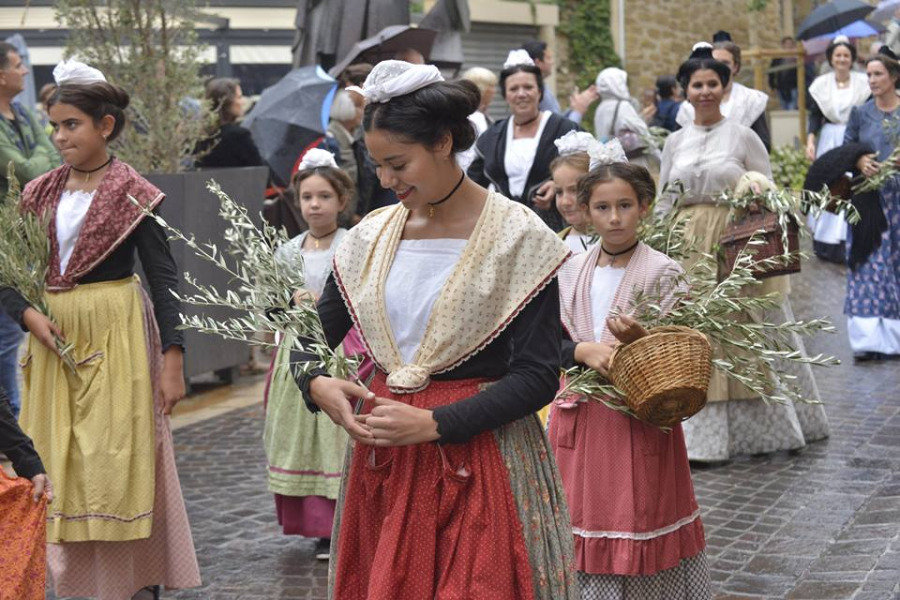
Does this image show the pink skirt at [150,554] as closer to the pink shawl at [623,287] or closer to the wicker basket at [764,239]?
the pink shawl at [623,287]

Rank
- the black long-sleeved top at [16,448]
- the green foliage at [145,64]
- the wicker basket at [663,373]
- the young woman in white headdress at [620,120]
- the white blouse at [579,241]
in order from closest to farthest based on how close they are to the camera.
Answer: the black long-sleeved top at [16,448] < the wicker basket at [663,373] < the white blouse at [579,241] < the green foliage at [145,64] < the young woman in white headdress at [620,120]

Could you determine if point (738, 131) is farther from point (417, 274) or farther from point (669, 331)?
point (417, 274)

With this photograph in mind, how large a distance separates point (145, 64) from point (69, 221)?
4757 millimetres

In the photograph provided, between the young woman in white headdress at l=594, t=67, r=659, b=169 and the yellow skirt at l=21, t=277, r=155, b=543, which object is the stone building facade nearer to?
the young woman in white headdress at l=594, t=67, r=659, b=169

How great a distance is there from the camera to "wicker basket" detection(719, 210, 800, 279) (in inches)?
278

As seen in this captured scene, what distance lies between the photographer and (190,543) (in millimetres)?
5535

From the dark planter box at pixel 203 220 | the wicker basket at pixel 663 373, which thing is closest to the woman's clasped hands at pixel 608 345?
the wicker basket at pixel 663 373

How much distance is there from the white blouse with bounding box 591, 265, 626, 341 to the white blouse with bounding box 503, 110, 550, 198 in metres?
3.04

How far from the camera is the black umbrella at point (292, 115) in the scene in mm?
10031

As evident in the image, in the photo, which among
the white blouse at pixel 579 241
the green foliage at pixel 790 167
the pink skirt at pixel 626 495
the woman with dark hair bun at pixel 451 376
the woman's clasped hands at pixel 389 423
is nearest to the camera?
the woman's clasped hands at pixel 389 423

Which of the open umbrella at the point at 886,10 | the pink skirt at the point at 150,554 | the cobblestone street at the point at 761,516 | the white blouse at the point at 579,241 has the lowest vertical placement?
the cobblestone street at the point at 761,516

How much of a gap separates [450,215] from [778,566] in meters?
3.20

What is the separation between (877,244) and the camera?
35.2 feet

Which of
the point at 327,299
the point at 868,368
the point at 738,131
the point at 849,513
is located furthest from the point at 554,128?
the point at 327,299
